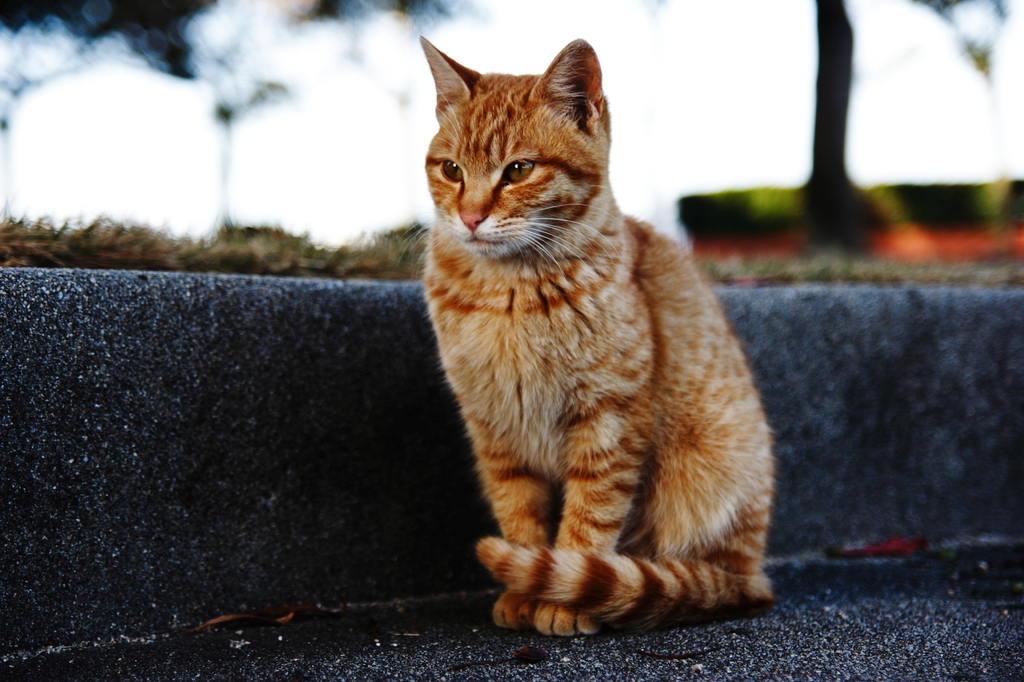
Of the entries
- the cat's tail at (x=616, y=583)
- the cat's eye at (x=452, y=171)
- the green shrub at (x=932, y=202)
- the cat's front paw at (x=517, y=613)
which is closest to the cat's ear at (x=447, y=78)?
the cat's eye at (x=452, y=171)

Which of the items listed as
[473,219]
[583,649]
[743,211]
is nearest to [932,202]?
[743,211]

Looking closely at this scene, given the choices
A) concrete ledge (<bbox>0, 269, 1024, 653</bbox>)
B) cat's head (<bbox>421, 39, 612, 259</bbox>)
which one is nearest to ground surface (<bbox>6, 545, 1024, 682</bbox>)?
concrete ledge (<bbox>0, 269, 1024, 653</bbox>)

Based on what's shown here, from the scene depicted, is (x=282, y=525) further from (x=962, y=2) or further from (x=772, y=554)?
(x=962, y=2)

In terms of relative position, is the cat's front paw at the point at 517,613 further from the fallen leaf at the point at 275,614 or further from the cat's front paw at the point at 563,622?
the fallen leaf at the point at 275,614

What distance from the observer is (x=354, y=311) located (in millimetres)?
2115

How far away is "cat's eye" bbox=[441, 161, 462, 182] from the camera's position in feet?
6.23

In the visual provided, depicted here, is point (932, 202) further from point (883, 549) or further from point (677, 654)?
point (677, 654)

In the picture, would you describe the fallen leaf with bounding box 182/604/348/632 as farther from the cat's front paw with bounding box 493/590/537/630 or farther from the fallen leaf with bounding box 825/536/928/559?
the fallen leaf with bounding box 825/536/928/559

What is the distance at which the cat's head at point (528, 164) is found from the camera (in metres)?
1.78

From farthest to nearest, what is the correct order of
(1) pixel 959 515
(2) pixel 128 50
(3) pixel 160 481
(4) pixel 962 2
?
1. (2) pixel 128 50
2. (4) pixel 962 2
3. (1) pixel 959 515
4. (3) pixel 160 481

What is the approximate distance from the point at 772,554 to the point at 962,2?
31.9 feet

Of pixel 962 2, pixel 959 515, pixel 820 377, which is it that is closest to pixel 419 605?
pixel 820 377

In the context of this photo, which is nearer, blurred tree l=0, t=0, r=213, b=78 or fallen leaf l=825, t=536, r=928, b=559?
fallen leaf l=825, t=536, r=928, b=559

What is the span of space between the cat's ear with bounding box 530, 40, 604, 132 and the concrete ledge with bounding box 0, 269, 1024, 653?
739 mm
